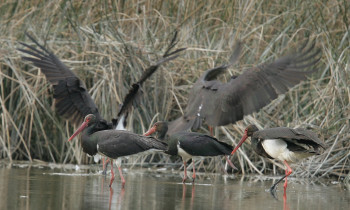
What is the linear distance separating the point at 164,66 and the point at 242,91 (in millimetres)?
1874

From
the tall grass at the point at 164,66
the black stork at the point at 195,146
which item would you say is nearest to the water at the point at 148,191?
the black stork at the point at 195,146

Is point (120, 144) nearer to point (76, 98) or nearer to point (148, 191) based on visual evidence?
point (148, 191)

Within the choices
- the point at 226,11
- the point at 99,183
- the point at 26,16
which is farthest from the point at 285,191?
the point at 26,16

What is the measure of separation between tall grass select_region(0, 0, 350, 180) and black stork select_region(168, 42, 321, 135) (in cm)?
66

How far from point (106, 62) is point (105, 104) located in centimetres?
75

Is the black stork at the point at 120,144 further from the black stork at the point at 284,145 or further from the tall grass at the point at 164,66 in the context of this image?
the tall grass at the point at 164,66

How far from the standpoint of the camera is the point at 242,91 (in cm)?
887

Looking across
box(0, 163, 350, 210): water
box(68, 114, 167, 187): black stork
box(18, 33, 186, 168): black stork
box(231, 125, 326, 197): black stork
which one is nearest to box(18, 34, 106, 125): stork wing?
box(18, 33, 186, 168): black stork

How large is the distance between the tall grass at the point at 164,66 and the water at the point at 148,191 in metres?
0.69

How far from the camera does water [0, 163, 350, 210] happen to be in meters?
6.34

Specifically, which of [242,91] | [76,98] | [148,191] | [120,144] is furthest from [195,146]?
[76,98]

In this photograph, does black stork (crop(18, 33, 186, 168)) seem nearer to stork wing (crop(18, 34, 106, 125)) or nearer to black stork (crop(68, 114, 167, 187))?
stork wing (crop(18, 34, 106, 125))

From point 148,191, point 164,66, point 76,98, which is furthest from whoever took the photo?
point 164,66

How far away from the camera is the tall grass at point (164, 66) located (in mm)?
9484
